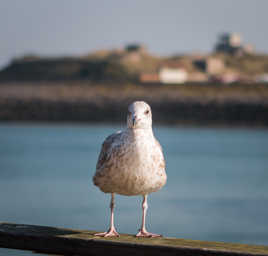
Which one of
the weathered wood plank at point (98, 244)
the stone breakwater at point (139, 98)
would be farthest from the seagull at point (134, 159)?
the stone breakwater at point (139, 98)

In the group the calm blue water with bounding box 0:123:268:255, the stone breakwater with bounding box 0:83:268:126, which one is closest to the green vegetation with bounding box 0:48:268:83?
the stone breakwater with bounding box 0:83:268:126

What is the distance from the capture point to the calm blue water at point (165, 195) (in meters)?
10.5

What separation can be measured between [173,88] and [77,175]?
4116cm

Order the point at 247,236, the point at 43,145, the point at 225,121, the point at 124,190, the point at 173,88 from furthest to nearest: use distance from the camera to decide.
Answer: the point at 173,88, the point at 225,121, the point at 43,145, the point at 247,236, the point at 124,190

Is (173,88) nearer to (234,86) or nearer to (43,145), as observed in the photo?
(234,86)

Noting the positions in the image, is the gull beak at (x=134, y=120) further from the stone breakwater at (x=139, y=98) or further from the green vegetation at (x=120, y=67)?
the green vegetation at (x=120, y=67)

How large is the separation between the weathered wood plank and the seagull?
0.50 ft

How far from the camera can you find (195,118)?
51750 millimetres

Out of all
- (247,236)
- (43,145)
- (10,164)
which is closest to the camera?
(247,236)

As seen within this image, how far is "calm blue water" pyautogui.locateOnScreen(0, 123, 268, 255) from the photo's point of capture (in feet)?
34.3

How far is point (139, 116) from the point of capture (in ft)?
11.2

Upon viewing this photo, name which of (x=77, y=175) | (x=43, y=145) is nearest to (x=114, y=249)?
(x=77, y=175)

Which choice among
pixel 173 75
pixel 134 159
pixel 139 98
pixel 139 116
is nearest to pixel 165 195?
pixel 134 159

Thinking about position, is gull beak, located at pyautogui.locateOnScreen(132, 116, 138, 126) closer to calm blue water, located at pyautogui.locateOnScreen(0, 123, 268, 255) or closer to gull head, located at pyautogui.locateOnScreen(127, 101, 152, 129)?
gull head, located at pyautogui.locateOnScreen(127, 101, 152, 129)
